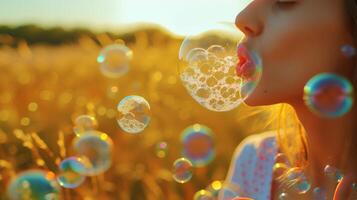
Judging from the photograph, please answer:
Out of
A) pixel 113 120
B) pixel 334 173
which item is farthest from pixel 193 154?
pixel 113 120

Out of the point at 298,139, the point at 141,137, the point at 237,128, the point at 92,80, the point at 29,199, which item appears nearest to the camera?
the point at 298,139

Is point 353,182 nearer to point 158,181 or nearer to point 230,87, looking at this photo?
point 230,87

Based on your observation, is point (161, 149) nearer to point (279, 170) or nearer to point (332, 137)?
point (279, 170)

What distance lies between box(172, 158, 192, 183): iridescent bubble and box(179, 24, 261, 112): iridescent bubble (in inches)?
19.5

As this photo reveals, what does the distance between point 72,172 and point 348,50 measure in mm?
1278

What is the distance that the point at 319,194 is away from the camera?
240 cm

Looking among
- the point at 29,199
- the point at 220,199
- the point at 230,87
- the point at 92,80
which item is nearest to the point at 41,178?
the point at 29,199

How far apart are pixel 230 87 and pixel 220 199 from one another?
1.55 feet

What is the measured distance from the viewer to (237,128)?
4.76 metres

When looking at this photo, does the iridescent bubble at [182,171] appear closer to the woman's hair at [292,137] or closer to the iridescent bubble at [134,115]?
the iridescent bubble at [134,115]

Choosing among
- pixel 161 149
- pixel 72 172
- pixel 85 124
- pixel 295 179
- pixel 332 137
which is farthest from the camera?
pixel 161 149

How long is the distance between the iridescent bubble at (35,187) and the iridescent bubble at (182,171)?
46cm

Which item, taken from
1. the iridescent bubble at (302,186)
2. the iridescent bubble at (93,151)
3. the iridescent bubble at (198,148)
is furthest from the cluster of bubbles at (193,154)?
the iridescent bubble at (302,186)

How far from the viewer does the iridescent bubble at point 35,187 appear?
2926mm
